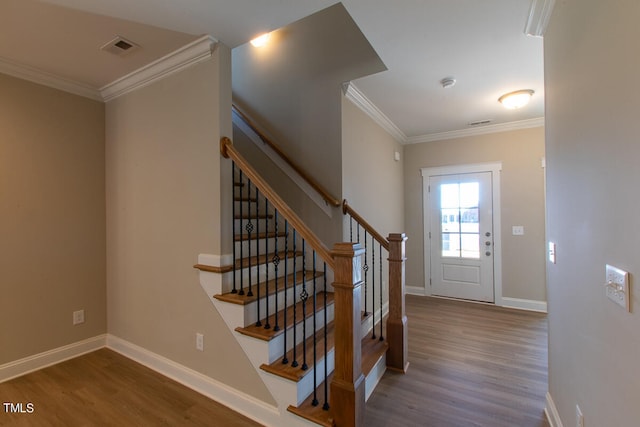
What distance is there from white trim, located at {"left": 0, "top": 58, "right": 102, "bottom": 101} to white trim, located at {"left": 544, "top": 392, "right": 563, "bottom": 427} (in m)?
4.45

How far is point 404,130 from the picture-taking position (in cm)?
436

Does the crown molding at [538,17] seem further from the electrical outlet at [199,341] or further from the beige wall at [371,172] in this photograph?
the electrical outlet at [199,341]

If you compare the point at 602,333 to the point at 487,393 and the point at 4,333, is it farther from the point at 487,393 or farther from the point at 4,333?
the point at 4,333

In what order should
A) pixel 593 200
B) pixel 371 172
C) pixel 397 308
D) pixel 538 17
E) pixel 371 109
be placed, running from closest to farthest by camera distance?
pixel 593 200 → pixel 538 17 → pixel 397 308 → pixel 371 109 → pixel 371 172

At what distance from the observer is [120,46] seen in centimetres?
205

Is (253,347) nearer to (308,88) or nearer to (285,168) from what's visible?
(285,168)

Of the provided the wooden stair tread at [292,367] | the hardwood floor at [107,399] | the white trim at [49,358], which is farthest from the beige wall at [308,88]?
the white trim at [49,358]

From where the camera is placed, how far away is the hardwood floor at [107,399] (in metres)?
1.83

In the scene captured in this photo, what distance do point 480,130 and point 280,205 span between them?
12.5 feet

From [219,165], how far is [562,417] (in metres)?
2.61

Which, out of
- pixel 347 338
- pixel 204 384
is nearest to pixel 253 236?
pixel 204 384

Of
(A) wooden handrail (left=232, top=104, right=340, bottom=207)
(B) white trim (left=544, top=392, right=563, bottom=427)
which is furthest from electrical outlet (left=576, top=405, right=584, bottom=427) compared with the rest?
(A) wooden handrail (left=232, top=104, right=340, bottom=207)

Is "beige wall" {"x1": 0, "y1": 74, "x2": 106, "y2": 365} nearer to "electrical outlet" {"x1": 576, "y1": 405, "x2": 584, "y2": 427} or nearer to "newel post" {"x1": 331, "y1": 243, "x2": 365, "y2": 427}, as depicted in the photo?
"newel post" {"x1": 331, "y1": 243, "x2": 365, "y2": 427}

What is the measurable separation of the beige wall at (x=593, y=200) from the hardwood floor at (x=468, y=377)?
1.38 ft
